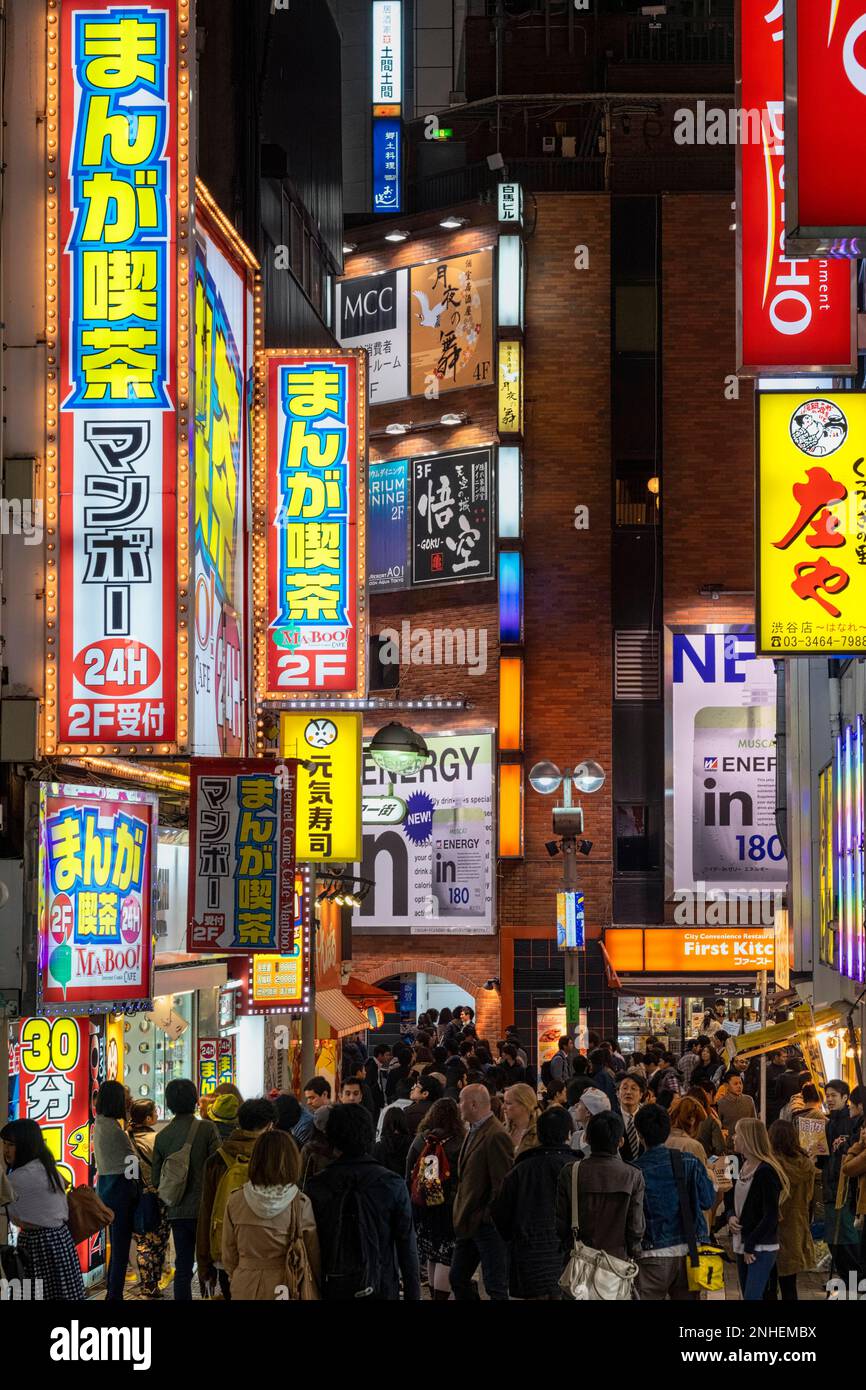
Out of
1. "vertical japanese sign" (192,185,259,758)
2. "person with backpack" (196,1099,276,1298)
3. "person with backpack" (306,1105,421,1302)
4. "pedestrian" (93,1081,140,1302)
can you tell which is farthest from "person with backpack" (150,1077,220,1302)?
"vertical japanese sign" (192,185,259,758)

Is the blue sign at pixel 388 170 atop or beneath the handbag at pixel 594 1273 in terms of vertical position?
atop

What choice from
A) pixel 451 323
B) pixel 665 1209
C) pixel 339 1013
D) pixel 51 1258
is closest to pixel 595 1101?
pixel 665 1209

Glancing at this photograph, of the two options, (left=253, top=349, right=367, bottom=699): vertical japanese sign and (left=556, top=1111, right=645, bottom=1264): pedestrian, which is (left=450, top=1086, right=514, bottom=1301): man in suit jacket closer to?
(left=556, top=1111, right=645, bottom=1264): pedestrian

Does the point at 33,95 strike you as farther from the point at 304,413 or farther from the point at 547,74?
the point at 547,74

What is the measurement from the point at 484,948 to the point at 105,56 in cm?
2728

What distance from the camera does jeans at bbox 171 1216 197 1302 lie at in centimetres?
1324

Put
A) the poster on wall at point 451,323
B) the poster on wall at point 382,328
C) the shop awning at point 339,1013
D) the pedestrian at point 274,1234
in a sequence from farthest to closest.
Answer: the poster on wall at point 382,328
the poster on wall at point 451,323
the shop awning at point 339,1013
the pedestrian at point 274,1234

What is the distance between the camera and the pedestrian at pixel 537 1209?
1096 cm

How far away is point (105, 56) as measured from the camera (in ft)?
48.8

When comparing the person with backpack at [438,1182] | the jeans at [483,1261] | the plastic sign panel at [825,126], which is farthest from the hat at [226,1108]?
the plastic sign panel at [825,126]

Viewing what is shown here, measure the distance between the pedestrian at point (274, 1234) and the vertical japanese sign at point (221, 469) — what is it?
8.73 m

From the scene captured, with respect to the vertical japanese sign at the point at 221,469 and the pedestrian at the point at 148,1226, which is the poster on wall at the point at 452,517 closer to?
the vertical japanese sign at the point at 221,469
